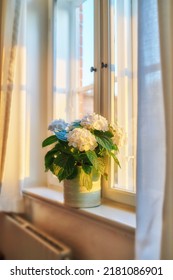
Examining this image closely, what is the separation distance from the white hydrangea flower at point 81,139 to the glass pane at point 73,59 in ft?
1.38

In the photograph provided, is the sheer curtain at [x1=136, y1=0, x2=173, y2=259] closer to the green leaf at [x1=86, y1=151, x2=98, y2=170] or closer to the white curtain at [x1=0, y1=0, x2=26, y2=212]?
the green leaf at [x1=86, y1=151, x2=98, y2=170]

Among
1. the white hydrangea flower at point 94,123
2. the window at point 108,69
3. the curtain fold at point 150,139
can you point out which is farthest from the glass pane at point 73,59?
the curtain fold at point 150,139

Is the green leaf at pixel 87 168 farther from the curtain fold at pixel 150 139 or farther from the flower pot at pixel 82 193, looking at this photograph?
the curtain fold at pixel 150 139

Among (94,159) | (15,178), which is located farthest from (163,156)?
(15,178)

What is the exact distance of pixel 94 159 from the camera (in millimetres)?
990

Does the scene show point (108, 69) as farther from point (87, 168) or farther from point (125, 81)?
point (87, 168)

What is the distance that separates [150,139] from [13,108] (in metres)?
1.04

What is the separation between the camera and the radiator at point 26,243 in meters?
1.06

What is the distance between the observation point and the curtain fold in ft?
2.30

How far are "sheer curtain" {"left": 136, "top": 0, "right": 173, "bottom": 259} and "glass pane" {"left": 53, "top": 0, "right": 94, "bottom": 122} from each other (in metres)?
0.65

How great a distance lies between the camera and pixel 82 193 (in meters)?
1.08

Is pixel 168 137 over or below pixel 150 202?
over
